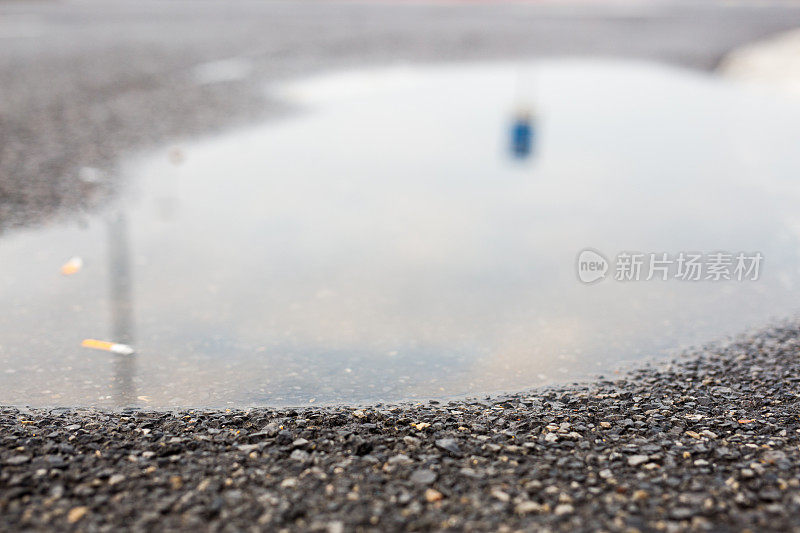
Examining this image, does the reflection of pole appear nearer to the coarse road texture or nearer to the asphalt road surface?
the coarse road texture

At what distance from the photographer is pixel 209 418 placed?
3.33 metres

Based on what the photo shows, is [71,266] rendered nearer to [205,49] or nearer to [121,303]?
[121,303]

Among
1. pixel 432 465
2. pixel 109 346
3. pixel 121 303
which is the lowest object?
pixel 432 465

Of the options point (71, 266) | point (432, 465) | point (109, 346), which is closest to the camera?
point (432, 465)

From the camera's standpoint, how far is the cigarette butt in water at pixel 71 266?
15.9 ft

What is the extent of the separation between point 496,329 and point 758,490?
180cm

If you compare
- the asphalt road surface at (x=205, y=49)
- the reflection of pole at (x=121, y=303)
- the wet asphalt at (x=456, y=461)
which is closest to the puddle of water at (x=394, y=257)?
the reflection of pole at (x=121, y=303)

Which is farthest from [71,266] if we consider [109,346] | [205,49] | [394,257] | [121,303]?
[205,49]

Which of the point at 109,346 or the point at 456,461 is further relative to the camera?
the point at 109,346

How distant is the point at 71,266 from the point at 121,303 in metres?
0.63

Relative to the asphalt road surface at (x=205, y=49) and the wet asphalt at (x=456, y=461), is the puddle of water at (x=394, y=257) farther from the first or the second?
the asphalt road surface at (x=205, y=49)

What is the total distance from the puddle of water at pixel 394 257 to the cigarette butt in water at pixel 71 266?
0.06 m

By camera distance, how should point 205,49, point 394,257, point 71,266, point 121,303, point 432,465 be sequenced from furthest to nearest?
point 205,49
point 394,257
point 71,266
point 121,303
point 432,465

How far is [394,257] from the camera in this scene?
17.6ft
